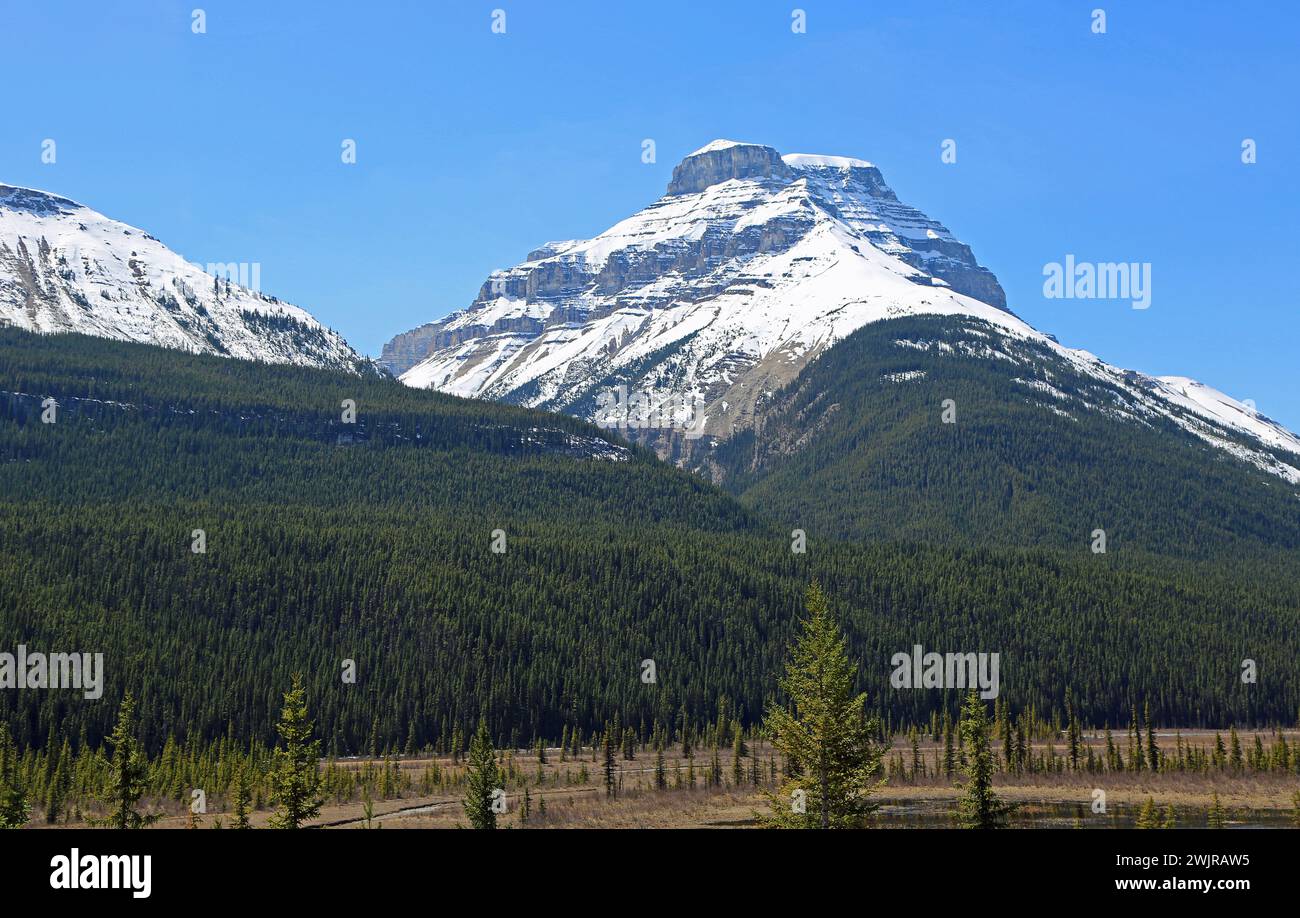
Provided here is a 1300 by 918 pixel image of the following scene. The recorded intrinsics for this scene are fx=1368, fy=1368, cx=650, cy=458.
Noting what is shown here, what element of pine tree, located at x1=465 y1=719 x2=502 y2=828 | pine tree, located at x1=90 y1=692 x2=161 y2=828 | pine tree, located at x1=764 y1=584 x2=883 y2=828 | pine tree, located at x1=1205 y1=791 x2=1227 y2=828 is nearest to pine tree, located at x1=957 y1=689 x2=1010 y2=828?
pine tree, located at x1=764 y1=584 x2=883 y2=828

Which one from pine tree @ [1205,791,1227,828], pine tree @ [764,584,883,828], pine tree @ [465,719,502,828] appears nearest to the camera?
pine tree @ [764,584,883,828]

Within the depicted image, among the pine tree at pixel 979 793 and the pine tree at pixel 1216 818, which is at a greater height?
the pine tree at pixel 979 793

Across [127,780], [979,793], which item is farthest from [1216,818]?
[127,780]

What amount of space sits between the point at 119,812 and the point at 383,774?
6374cm

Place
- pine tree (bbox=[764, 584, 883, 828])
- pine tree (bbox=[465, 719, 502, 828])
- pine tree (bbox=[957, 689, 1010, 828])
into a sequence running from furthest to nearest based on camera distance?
pine tree (bbox=[465, 719, 502, 828])
pine tree (bbox=[957, 689, 1010, 828])
pine tree (bbox=[764, 584, 883, 828])

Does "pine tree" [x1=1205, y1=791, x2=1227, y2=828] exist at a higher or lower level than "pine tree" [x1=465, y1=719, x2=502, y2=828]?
lower

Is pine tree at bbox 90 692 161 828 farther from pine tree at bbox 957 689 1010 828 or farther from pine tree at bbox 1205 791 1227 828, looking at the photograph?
pine tree at bbox 1205 791 1227 828

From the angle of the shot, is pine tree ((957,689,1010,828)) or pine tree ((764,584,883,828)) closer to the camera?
pine tree ((764,584,883,828))

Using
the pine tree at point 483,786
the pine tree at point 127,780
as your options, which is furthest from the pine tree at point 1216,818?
the pine tree at point 127,780

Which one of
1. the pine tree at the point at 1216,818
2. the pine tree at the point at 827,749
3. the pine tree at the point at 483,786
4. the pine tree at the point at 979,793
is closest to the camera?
the pine tree at the point at 827,749

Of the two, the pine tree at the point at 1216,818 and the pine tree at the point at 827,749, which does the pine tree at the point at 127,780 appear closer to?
the pine tree at the point at 827,749

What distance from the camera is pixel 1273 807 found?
11312 cm

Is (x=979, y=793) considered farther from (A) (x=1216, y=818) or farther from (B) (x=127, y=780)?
(B) (x=127, y=780)
